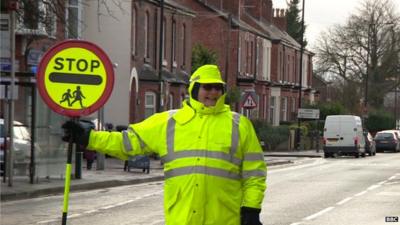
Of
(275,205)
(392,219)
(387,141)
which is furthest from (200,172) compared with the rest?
(387,141)

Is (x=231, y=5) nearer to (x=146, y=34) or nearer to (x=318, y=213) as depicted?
(x=146, y=34)

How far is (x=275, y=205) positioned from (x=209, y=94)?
11327mm

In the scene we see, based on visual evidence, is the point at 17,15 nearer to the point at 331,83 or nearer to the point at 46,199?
the point at 46,199

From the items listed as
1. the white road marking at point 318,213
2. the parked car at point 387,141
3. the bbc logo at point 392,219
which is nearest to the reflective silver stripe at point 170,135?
the white road marking at point 318,213

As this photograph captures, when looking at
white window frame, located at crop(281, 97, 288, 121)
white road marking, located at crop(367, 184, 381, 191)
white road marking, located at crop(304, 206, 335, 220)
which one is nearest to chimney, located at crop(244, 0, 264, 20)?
white window frame, located at crop(281, 97, 288, 121)

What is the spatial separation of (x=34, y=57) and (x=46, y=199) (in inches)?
505

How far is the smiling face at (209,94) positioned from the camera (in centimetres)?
582

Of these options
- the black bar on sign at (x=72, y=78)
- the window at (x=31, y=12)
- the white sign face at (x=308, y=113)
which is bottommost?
the black bar on sign at (x=72, y=78)

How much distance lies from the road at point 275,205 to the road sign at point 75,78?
21.9 feet

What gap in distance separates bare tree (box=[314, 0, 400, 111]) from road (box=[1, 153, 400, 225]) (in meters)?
58.6

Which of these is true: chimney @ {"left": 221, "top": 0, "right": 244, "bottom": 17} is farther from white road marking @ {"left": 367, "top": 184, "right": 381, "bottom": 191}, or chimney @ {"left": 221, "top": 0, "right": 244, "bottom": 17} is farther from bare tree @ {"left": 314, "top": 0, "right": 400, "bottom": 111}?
white road marking @ {"left": 367, "top": 184, "right": 381, "bottom": 191}

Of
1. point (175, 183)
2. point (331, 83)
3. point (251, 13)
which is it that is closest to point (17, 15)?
point (175, 183)

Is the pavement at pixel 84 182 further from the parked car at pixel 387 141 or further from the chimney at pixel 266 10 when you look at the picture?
the chimney at pixel 266 10

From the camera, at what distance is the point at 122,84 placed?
128ft
